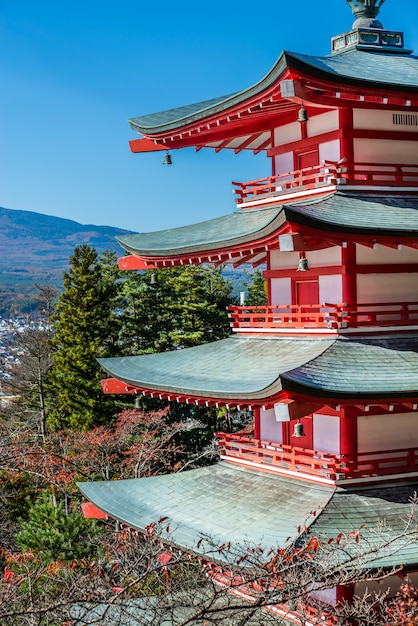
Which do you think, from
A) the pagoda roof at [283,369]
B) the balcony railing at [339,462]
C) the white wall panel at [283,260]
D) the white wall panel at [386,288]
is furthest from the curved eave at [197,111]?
the balcony railing at [339,462]

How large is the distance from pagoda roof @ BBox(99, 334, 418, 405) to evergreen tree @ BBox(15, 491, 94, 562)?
316 inches

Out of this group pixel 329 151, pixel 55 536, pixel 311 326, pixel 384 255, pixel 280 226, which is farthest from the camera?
pixel 55 536

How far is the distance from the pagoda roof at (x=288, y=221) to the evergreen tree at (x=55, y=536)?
974cm

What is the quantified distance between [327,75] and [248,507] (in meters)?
7.30

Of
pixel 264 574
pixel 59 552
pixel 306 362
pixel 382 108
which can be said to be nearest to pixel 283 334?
pixel 306 362

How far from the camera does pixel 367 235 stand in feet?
42.0

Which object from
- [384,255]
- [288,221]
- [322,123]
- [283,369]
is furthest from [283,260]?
[288,221]

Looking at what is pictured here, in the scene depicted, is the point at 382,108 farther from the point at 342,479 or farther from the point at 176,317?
the point at 176,317

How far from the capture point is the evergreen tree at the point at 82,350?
37500 millimetres

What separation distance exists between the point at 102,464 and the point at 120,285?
18.0 m

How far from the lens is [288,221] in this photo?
11.9 m

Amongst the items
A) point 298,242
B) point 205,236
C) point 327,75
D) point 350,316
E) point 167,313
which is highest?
point 327,75

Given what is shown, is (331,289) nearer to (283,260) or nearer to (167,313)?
(283,260)

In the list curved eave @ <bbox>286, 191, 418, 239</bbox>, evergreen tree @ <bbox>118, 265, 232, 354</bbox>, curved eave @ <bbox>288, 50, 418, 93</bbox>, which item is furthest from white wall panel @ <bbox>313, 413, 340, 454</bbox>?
evergreen tree @ <bbox>118, 265, 232, 354</bbox>
